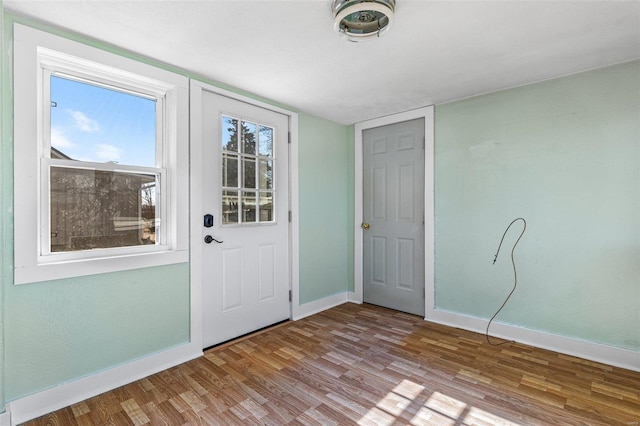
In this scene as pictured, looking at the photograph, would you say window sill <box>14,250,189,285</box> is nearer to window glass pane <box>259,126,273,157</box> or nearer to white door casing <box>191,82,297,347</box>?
white door casing <box>191,82,297,347</box>

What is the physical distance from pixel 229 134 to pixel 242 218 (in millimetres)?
793

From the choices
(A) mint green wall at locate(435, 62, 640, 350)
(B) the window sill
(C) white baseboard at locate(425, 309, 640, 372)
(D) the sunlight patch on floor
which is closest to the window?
(B) the window sill

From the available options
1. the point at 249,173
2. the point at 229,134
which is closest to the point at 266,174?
the point at 249,173

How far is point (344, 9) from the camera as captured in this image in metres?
1.63

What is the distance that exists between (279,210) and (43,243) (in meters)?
1.90

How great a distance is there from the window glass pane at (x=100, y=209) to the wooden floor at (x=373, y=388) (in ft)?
3.35

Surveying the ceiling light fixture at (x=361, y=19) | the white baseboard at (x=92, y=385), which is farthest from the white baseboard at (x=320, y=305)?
the ceiling light fixture at (x=361, y=19)

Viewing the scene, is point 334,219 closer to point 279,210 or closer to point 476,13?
point 279,210

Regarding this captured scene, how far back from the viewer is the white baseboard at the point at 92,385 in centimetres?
177

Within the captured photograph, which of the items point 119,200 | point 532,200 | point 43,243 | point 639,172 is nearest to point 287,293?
point 119,200

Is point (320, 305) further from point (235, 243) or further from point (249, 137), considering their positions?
point (249, 137)

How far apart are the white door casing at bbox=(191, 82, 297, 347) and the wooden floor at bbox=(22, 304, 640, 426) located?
345mm

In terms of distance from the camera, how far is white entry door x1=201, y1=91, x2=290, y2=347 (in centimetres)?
270

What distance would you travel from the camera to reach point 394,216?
3.68 meters
